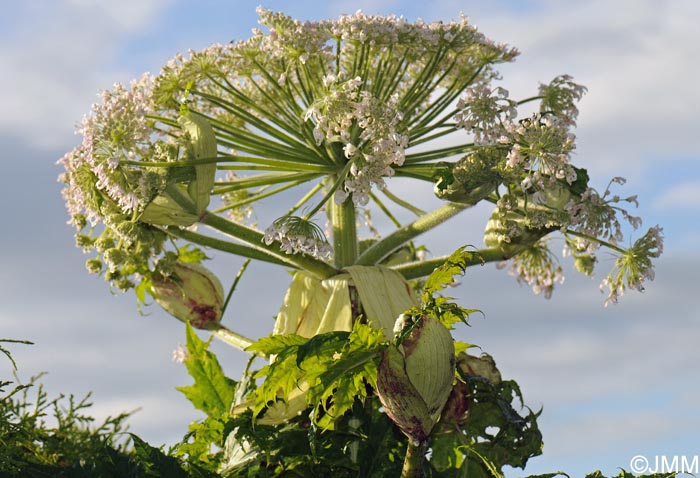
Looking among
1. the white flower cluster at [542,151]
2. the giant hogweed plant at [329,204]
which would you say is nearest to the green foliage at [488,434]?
the giant hogweed plant at [329,204]

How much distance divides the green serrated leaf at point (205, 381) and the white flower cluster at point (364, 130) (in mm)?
1177

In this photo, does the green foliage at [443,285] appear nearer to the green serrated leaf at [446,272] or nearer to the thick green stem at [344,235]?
the green serrated leaf at [446,272]

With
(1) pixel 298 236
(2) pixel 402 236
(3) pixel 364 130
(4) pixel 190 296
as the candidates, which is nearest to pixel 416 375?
(1) pixel 298 236

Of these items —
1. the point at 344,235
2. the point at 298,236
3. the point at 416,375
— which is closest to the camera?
the point at 416,375

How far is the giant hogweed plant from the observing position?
4.83 metres

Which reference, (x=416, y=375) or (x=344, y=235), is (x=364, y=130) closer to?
(x=344, y=235)

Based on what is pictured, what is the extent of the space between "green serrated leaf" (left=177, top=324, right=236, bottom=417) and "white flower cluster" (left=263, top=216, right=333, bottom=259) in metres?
0.85

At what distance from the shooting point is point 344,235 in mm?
5828

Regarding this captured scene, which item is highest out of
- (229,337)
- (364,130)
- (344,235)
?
(364,130)

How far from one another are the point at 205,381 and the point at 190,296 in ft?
2.99

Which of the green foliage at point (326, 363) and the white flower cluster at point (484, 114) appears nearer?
the green foliage at point (326, 363)

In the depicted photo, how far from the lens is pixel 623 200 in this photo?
5734 mm

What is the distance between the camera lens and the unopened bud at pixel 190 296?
6.28 meters

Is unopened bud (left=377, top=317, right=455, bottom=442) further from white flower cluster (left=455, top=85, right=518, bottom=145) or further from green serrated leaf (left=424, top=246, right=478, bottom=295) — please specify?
white flower cluster (left=455, top=85, right=518, bottom=145)
